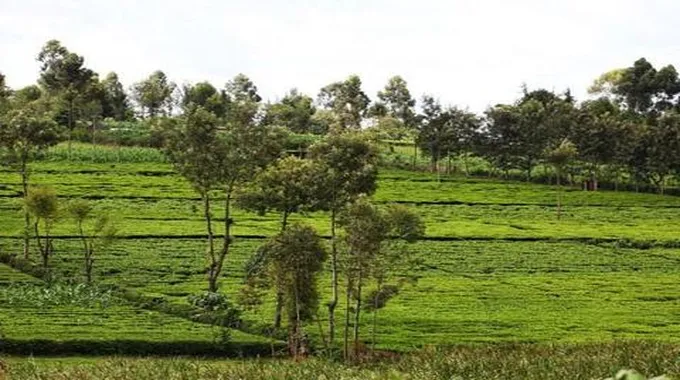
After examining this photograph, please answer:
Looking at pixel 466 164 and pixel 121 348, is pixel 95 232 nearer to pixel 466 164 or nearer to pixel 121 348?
pixel 121 348

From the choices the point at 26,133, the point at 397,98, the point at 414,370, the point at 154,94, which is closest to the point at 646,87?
the point at 397,98

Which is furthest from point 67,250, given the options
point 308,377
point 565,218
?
point 308,377

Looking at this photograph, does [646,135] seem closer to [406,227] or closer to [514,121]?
[514,121]

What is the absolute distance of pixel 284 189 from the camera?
37188mm

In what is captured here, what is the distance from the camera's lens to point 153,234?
184 ft

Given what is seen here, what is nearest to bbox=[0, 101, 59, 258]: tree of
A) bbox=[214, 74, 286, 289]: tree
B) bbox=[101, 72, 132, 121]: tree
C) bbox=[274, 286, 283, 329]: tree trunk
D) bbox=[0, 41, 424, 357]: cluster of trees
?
bbox=[0, 41, 424, 357]: cluster of trees

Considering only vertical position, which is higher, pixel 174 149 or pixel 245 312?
pixel 174 149

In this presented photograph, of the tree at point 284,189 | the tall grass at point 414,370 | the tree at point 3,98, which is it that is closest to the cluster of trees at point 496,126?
the tree at point 3,98

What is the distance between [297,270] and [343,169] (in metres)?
4.67

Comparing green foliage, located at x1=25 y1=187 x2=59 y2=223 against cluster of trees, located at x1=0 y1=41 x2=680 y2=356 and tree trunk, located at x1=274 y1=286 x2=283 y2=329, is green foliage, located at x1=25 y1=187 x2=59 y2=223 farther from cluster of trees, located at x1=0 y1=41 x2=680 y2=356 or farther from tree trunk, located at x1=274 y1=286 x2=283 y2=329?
tree trunk, located at x1=274 y1=286 x2=283 y2=329

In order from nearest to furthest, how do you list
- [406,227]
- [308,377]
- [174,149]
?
[308,377], [406,227], [174,149]

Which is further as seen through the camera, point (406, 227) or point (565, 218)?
point (565, 218)

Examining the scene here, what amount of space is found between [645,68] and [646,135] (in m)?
39.8

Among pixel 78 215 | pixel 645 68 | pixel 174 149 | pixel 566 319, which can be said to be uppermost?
pixel 645 68
